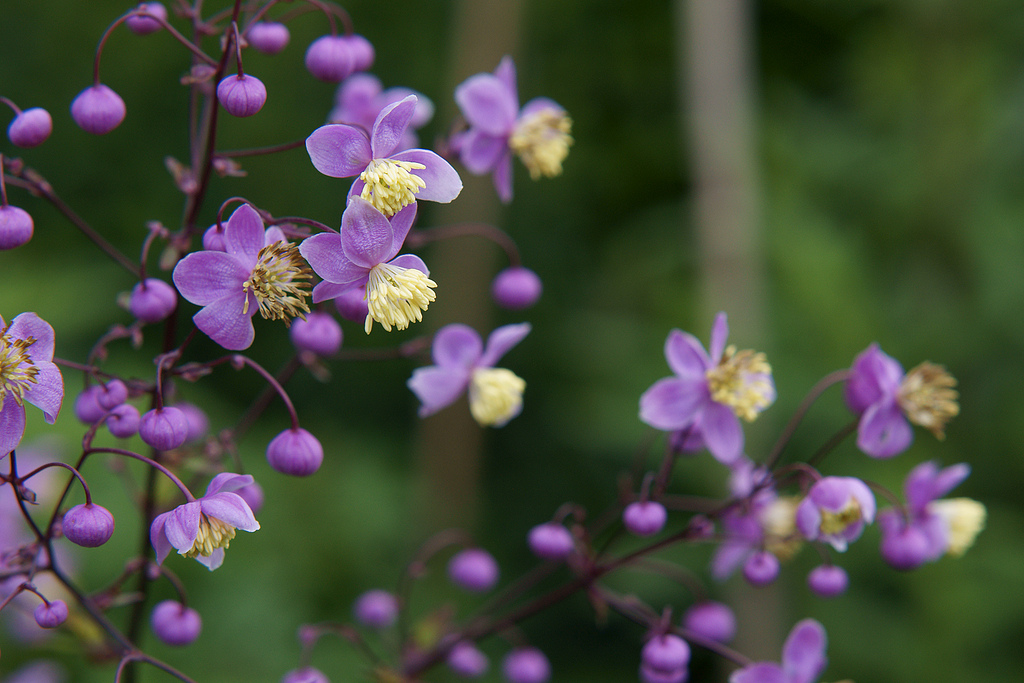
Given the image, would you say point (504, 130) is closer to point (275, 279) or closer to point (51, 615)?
point (275, 279)

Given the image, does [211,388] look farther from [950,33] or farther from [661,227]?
[950,33]

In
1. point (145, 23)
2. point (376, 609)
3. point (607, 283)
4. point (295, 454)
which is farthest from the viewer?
point (607, 283)

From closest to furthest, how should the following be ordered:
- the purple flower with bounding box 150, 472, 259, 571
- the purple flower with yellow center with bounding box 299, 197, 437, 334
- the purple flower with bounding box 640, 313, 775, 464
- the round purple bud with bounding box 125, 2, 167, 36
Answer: the purple flower with yellow center with bounding box 299, 197, 437, 334 < the purple flower with bounding box 150, 472, 259, 571 < the round purple bud with bounding box 125, 2, 167, 36 < the purple flower with bounding box 640, 313, 775, 464

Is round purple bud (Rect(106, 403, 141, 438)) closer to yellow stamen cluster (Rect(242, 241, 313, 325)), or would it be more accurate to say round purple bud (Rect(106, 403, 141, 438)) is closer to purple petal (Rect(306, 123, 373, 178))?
yellow stamen cluster (Rect(242, 241, 313, 325))

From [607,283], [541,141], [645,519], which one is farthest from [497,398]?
[607,283]

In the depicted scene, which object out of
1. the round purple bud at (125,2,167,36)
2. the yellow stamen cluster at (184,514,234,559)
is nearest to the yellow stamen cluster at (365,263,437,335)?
the yellow stamen cluster at (184,514,234,559)

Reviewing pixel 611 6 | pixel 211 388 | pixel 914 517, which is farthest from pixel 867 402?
pixel 611 6

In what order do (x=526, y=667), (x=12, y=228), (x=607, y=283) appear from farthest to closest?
Result: (x=607, y=283) → (x=526, y=667) → (x=12, y=228)
